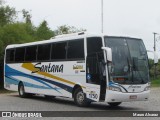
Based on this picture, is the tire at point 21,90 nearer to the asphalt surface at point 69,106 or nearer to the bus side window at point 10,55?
the bus side window at point 10,55

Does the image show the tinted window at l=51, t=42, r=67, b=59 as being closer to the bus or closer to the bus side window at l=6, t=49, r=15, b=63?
the bus

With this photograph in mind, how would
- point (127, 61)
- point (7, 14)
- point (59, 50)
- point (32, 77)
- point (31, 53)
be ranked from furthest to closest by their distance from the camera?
point (7, 14), point (31, 53), point (32, 77), point (59, 50), point (127, 61)

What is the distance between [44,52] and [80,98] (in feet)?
15.8

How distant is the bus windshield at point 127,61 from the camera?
18.5 metres

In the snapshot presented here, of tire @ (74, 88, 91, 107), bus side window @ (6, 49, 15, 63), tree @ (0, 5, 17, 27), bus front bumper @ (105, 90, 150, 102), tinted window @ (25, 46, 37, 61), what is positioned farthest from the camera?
tree @ (0, 5, 17, 27)

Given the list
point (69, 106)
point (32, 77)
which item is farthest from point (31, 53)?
point (69, 106)

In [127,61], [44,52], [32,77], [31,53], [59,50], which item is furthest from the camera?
[31,53]

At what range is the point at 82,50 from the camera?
20234 mm

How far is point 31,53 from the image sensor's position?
25.8m

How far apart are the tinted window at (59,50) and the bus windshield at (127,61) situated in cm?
353

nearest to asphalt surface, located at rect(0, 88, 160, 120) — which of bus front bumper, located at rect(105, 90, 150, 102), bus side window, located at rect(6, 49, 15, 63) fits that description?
bus front bumper, located at rect(105, 90, 150, 102)

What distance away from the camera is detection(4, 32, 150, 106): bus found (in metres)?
18.5

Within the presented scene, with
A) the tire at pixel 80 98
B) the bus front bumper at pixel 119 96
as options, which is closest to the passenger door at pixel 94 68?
the tire at pixel 80 98

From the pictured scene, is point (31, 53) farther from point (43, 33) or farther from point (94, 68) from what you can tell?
point (43, 33)
